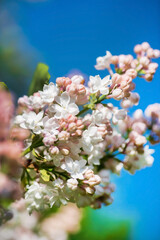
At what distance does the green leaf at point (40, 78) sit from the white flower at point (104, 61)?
0.39 feet

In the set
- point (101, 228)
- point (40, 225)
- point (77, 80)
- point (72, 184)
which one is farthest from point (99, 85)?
point (101, 228)

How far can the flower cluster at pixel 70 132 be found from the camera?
455mm

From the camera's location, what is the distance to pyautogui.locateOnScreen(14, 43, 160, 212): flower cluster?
45 cm

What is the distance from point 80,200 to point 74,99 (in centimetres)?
17

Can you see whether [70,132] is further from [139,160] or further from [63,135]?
[139,160]

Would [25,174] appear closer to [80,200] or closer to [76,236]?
[80,200]

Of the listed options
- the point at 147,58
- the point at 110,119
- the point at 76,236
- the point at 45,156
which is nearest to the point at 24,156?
the point at 45,156

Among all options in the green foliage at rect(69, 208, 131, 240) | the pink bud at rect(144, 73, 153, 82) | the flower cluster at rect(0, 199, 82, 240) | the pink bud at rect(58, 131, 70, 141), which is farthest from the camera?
the green foliage at rect(69, 208, 131, 240)

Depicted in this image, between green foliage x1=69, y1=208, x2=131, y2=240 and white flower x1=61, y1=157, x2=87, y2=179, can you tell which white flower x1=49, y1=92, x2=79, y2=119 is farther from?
green foliage x1=69, y1=208, x2=131, y2=240

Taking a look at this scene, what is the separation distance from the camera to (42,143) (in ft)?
1.54

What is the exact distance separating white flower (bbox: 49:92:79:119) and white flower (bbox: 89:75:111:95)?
0.15ft

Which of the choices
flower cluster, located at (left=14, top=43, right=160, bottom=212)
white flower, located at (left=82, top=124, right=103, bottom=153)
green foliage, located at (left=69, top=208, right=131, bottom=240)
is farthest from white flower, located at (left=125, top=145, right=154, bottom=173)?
green foliage, located at (left=69, top=208, right=131, bottom=240)

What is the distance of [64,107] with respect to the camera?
1.48 feet

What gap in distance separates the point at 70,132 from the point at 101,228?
2.44 meters
